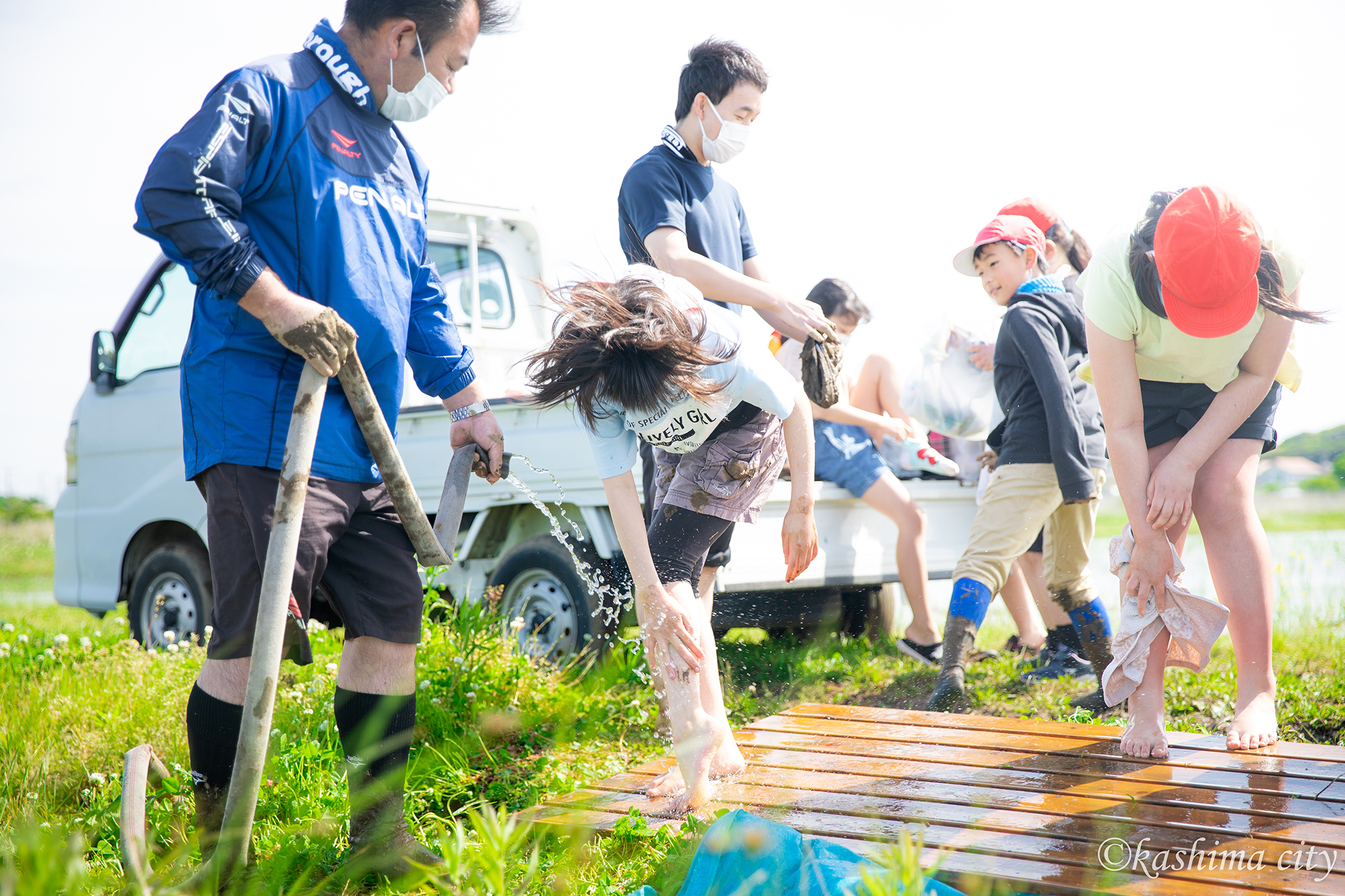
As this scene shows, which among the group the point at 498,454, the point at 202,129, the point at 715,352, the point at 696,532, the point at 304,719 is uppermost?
the point at 202,129

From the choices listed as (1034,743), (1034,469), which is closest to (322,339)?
(1034,743)

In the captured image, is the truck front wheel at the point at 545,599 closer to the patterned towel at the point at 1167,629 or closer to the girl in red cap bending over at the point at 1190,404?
the patterned towel at the point at 1167,629

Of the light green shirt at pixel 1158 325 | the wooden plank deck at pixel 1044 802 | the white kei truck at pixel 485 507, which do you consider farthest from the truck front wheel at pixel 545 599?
the light green shirt at pixel 1158 325

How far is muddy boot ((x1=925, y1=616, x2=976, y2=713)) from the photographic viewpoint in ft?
12.4

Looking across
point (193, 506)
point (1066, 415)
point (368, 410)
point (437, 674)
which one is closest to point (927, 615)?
point (1066, 415)

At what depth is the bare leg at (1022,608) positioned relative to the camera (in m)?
4.83

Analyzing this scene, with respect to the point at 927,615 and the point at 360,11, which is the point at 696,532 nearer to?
the point at 360,11

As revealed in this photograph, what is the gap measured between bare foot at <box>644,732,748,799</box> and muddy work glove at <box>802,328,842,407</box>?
113 centimetres

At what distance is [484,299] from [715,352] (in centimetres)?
395

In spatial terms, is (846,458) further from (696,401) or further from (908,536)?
(696,401)

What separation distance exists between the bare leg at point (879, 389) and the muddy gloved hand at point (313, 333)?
328cm

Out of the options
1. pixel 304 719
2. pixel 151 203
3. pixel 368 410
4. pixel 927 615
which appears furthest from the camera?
pixel 927 615

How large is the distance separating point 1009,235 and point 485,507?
2.54 m

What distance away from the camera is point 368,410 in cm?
220
